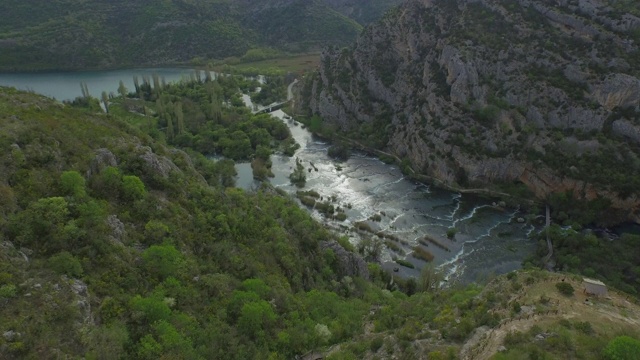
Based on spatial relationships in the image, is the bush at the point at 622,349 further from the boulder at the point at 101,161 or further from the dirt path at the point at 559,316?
the boulder at the point at 101,161

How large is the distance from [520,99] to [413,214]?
39.3 m

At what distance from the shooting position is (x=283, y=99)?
163250 millimetres

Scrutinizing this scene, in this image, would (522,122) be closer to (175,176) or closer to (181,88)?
(175,176)

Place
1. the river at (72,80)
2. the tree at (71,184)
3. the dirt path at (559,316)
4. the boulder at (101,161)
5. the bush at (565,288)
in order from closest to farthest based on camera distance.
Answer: the dirt path at (559,316) → the bush at (565,288) → the tree at (71,184) → the boulder at (101,161) → the river at (72,80)

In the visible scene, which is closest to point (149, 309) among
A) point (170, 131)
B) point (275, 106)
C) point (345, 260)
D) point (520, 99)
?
point (345, 260)

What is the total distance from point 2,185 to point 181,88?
13311 cm

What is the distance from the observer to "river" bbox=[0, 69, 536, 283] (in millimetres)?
70938

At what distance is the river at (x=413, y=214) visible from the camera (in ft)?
233

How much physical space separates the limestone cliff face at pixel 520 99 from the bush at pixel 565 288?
64344mm

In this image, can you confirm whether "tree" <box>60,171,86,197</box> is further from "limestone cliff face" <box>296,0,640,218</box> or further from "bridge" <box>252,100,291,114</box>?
"bridge" <box>252,100,291,114</box>

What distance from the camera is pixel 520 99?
9925 centimetres

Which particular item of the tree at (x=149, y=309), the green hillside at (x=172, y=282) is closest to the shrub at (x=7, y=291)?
the green hillside at (x=172, y=282)

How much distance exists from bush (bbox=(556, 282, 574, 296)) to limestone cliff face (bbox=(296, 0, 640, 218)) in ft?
211

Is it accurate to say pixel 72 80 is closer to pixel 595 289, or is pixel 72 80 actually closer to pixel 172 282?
pixel 172 282
